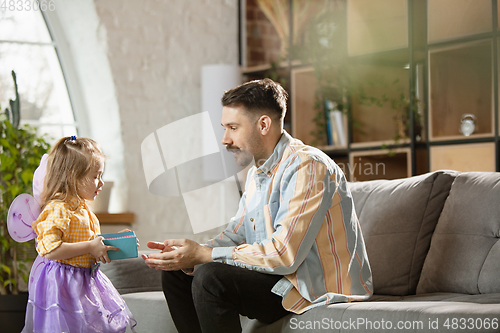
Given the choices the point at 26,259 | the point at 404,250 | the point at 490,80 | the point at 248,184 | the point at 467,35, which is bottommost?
the point at 26,259

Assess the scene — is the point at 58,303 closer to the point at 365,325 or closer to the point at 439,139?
the point at 365,325

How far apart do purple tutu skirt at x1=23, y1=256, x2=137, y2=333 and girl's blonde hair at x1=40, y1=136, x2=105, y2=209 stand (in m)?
0.22

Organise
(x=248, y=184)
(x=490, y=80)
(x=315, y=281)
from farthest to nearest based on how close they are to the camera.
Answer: (x=490, y=80) → (x=248, y=184) → (x=315, y=281)

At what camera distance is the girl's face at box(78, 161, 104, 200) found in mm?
1857

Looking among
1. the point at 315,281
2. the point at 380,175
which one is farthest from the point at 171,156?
the point at 315,281

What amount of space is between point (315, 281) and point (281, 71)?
2.70 metres

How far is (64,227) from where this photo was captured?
68.1 inches

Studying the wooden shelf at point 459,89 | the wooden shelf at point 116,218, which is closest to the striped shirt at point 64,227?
the wooden shelf at point 116,218

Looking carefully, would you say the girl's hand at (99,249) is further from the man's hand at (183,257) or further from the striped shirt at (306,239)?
the striped shirt at (306,239)

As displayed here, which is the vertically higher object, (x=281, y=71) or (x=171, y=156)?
(x=281, y=71)

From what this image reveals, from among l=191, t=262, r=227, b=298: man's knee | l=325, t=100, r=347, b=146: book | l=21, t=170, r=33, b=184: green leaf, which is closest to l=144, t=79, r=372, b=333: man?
l=191, t=262, r=227, b=298: man's knee

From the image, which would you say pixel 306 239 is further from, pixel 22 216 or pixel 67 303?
pixel 22 216

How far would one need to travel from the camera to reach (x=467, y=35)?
308 centimetres

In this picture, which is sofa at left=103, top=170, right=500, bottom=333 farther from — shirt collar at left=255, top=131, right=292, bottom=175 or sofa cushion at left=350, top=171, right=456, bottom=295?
shirt collar at left=255, top=131, right=292, bottom=175
